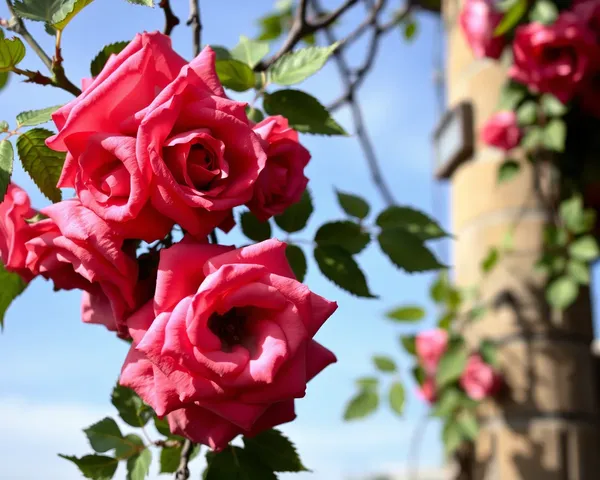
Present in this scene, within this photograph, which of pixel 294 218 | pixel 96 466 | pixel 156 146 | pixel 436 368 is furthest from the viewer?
pixel 436 368

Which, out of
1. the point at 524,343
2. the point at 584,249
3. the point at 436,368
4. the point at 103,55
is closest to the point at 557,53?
the point at 584,249

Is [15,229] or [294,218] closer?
[15,229]

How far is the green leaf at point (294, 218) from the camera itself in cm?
56

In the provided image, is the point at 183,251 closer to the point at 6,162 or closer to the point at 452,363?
the point at 6,162

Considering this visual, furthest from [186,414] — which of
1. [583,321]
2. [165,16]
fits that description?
[583,321]

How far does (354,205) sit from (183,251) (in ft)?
0.98

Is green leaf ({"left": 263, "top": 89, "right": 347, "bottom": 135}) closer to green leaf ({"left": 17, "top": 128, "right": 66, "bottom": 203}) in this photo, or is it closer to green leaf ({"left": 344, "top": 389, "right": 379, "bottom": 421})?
green leaf ({"left": 17, "top": 128, "right": 66, "bottom": 203})

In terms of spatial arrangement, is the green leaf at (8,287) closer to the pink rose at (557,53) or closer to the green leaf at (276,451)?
the green leaf at (276,451)

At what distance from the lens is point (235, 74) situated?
51 cm

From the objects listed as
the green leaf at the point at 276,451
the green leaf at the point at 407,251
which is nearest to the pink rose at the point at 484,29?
the green leaf at the point at 407,251

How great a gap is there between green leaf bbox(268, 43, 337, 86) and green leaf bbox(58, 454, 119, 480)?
291mm

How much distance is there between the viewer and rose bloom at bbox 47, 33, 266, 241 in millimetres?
356

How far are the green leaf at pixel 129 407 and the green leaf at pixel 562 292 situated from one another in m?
0.90

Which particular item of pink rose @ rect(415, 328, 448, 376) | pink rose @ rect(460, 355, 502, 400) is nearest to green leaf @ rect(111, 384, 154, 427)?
pink rose @ rect(460, 355, 502, 400)
